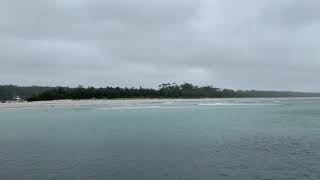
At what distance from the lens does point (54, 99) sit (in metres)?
113

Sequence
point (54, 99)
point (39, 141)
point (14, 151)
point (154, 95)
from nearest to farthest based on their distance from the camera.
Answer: point (14, 151)
point (39, 141)
point (54, 99)
point (154, 95)

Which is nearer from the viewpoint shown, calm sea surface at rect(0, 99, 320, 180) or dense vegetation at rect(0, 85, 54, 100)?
calm sea surface at rect(0, 99, 320, 180)

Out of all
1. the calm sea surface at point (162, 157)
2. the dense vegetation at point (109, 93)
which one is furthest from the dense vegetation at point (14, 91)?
the calm sea surface at point (162, 157)

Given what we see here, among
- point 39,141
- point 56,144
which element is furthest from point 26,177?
point 39,141

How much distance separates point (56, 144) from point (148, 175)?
1177 cm

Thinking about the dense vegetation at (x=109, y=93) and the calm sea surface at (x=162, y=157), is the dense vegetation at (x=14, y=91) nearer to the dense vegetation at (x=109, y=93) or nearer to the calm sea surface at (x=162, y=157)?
the dense vegetation at (x=109, y=93)

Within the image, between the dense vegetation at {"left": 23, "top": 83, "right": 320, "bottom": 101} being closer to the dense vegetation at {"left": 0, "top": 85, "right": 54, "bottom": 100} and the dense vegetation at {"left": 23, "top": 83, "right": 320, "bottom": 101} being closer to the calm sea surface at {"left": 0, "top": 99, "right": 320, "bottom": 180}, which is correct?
the dense vegetation at {"left": 0, "top": 85, "right": 54, "bottom": 100}

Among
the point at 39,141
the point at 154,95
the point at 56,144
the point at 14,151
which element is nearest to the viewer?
the point at 14,151

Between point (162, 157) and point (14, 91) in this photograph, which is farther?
point (14, 91)

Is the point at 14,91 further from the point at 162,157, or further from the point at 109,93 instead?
the point at 162,157

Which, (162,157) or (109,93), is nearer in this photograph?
(162,157)

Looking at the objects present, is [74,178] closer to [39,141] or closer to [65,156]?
[65,156]

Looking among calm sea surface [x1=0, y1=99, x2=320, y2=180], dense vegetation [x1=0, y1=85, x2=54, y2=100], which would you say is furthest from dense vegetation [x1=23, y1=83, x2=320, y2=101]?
calm sea surface [x1=0, y1=99, x2=320, y2=180]

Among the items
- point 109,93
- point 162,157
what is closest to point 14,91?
point 109,93
